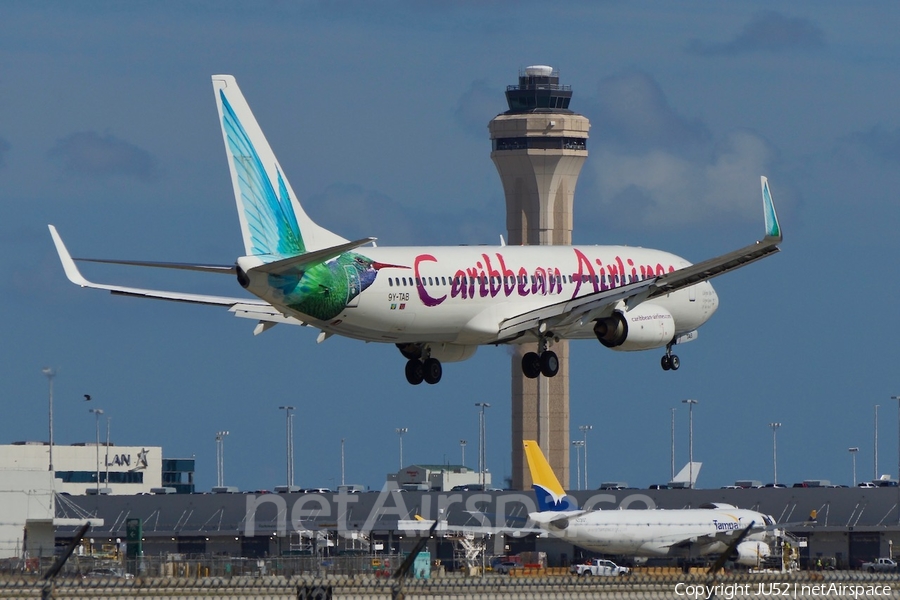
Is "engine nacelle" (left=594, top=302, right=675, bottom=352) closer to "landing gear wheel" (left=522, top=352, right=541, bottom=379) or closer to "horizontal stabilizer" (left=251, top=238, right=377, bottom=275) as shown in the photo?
"landing gear wheel" (left=522, top=352, right=541, bottom=379)

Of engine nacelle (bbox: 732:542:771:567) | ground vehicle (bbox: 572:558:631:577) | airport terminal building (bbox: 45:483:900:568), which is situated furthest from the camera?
airport terminal building (bbox: 45:483:900:568)

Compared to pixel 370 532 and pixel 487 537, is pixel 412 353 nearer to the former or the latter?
pixel 487 537

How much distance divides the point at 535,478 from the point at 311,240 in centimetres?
4142

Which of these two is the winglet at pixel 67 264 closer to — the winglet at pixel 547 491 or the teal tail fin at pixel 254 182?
the teal tail fin at pixel 254 182

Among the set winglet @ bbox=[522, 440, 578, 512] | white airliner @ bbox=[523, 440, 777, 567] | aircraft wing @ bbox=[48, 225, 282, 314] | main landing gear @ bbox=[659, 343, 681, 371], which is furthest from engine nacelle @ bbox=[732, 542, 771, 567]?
aircraft wing @ bbox=[48, 225, 282, 314]

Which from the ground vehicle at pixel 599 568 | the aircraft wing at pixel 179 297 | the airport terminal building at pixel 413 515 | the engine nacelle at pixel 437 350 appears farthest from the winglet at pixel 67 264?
the airport terminal building at pixel 413 515

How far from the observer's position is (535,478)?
98125mm

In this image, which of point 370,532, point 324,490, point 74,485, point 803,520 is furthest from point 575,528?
point 74,485

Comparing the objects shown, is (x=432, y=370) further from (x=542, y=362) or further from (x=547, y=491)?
(x=547, y=491)

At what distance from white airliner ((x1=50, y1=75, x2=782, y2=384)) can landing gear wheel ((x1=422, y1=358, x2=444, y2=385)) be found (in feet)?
0.12

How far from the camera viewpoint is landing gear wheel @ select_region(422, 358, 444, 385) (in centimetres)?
6581

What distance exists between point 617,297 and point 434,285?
21.5 ft

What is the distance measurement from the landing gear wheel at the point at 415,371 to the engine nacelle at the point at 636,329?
21.5ft

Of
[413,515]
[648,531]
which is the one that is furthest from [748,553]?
[413,515]
